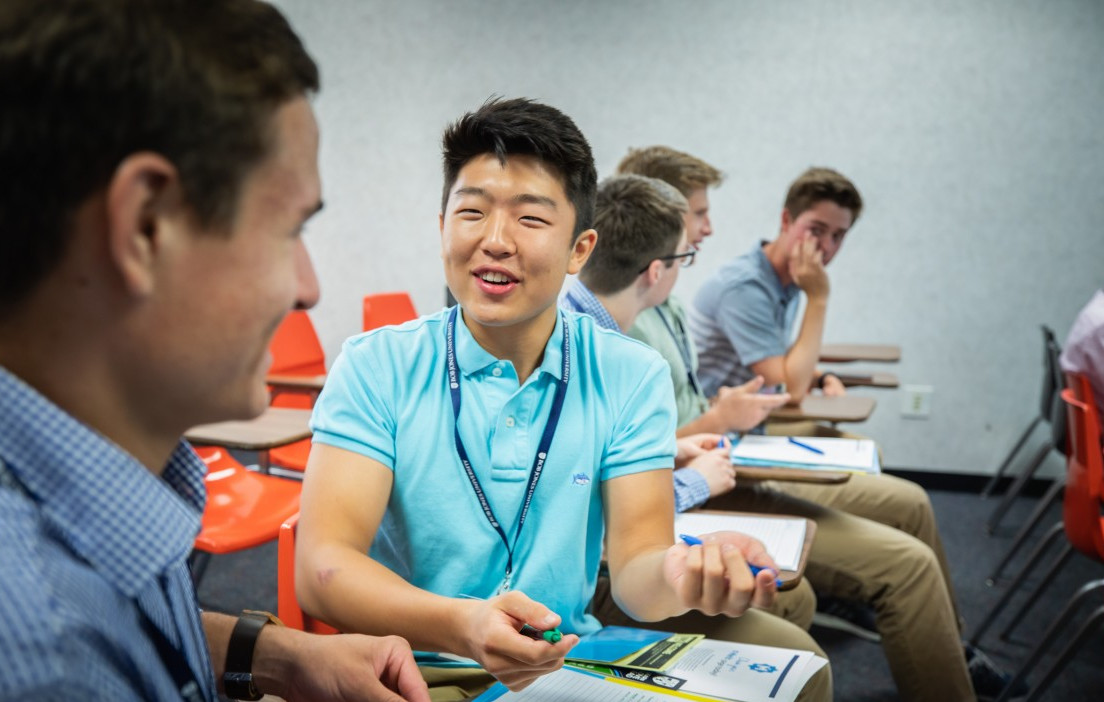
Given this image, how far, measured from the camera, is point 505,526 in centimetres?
126

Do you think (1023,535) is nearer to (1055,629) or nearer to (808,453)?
(1055,629)

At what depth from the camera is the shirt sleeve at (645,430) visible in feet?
4.34

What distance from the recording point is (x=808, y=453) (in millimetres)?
2158

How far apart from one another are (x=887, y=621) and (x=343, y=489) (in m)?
1.57

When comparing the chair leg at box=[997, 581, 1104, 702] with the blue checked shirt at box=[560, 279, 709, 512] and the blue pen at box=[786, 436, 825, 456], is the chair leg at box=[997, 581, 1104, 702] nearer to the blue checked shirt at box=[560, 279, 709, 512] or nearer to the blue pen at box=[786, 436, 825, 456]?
the blue pen at box=[786, 436, 825, 456]

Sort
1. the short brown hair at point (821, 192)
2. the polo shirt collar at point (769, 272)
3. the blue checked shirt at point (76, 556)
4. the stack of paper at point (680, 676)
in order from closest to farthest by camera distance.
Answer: the blue checked shirt at point (76, 556)
the stack of paper at point (680, 676)
the polo shirt collar at point (769, 272)
the short brown hair at point (821, 192)

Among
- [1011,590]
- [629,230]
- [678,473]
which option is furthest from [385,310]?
[1011,590]

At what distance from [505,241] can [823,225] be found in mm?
2115

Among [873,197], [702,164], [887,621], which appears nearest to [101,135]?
[887,621]

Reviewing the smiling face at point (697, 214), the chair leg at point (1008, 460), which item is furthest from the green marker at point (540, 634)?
the chair leg at point (1008, 460)

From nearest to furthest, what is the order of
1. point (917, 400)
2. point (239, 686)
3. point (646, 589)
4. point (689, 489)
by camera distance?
point (239, 686) → point (646, 589) → point (689, 489) → point (917, 400)

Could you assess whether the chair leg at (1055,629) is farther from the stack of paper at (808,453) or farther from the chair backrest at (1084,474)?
the stack of paper at (808,453)

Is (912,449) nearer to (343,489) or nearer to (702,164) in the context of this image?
(702,164)

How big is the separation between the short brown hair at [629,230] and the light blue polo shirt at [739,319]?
72cm
